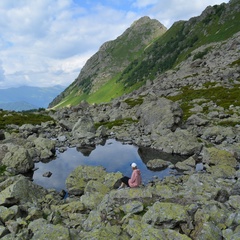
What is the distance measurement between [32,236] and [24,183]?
9.62 m

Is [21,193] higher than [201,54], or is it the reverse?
[201,54]

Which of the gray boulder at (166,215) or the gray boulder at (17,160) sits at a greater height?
the gray boulder at (17,160)

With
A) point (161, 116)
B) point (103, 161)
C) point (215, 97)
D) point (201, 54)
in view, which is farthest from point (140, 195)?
point (201, 54)

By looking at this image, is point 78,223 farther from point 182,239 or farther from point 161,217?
point 182,239

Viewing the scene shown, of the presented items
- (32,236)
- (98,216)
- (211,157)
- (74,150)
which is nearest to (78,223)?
(98,216)

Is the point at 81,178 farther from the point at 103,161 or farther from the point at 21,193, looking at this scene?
the point at 103,161

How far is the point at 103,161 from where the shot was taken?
141 ft

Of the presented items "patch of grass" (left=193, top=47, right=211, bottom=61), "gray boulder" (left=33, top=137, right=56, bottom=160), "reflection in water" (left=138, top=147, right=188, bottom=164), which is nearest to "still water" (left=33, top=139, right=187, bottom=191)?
"reflection in water" (left=138, top=147, right=188, bottom=164)

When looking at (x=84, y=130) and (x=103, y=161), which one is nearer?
(x=103, y=161)

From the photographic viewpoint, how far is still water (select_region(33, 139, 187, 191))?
35181mm

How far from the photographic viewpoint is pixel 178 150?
42.9 meters

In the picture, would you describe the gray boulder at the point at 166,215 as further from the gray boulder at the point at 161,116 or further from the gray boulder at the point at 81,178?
the gray boulder at the point at 161,116

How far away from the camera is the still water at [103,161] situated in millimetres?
35181

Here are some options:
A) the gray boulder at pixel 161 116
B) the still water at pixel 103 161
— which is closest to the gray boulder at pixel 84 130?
the still water at pixel 103 161
